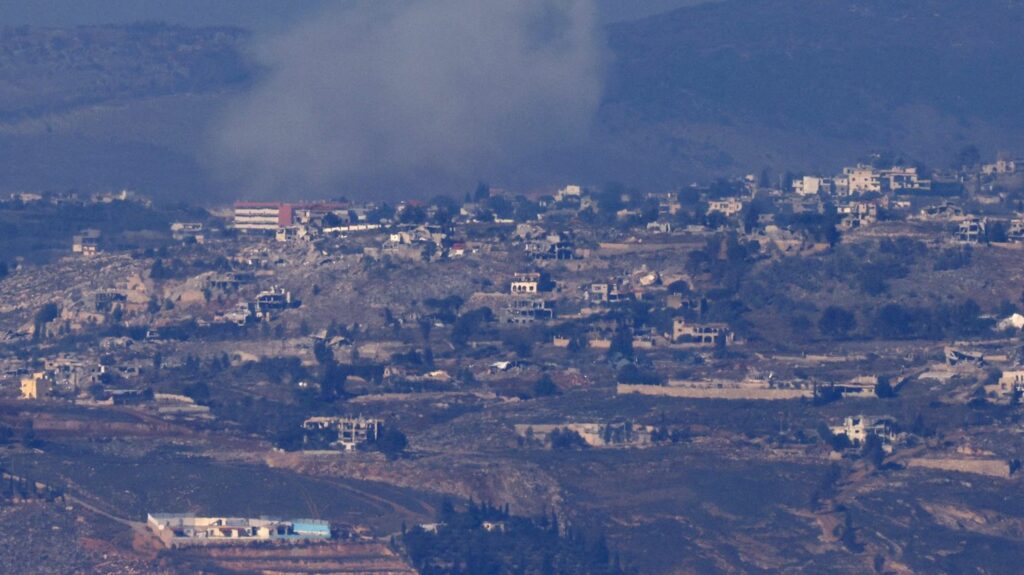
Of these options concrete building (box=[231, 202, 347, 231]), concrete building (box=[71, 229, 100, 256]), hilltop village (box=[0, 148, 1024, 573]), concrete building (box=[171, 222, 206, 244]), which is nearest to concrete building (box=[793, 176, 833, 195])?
hilltop village (box=[0, 148, 1024, 573])

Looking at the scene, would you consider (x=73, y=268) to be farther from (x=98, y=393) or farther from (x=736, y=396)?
(x=736, y=396)

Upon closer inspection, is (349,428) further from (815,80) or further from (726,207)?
(815,80)

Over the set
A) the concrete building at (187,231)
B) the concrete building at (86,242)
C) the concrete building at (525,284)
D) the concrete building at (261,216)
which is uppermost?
the concrete building at (261,216)

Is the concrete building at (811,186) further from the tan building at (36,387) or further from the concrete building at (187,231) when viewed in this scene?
the tan building at (36,387)

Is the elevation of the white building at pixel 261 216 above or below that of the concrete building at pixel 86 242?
above

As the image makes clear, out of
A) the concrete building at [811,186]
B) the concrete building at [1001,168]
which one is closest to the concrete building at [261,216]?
the concrete building at [811,186]

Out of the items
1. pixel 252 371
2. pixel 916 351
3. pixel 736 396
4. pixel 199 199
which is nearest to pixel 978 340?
pixel 916 351
